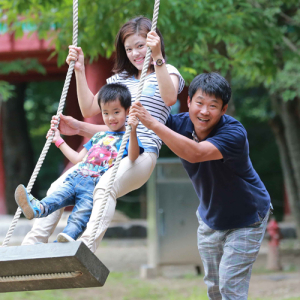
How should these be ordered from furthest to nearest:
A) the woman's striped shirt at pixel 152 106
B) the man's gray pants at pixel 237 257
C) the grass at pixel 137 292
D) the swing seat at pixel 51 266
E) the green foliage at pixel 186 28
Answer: the grass at pixel 137 292 → the green foliage at pixel 186 28 → the woman's striped shirt at pixel 152 106 → the man's gray pants at pixel 237 257 → the swing seat at pixel 51 266

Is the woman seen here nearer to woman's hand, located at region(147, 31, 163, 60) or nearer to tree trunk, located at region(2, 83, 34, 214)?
woman's hand, located at region(147, 31, 163, 60)

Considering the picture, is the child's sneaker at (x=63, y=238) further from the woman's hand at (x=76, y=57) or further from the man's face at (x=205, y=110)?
the woman's hand at (x=76, y=57)

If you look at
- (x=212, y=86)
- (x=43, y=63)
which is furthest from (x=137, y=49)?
(x=43, y=63)

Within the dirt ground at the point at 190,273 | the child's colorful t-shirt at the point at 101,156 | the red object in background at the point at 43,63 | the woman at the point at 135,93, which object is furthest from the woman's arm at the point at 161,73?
the red object in background at the point at 43,63

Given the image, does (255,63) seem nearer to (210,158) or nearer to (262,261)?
(210,158)

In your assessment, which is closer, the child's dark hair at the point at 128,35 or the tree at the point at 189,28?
the child's dark hair at the point at 128,35

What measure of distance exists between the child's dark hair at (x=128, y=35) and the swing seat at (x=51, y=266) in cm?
129

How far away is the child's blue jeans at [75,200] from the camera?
2.58 meters

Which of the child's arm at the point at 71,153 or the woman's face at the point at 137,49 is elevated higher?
the woman's face at the point at 137,49

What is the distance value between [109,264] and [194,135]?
20.8 feet

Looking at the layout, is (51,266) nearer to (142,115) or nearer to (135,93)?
(142,115)

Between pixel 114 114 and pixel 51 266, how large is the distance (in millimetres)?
976

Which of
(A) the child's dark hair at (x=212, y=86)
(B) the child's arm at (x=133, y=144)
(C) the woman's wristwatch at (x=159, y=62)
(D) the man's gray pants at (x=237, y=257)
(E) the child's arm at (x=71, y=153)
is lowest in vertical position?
(D) the man's gray pants at (x=237, y=257)

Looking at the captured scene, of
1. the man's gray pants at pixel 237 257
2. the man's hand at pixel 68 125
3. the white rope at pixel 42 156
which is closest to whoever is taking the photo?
the white rope at pixel 42 156
